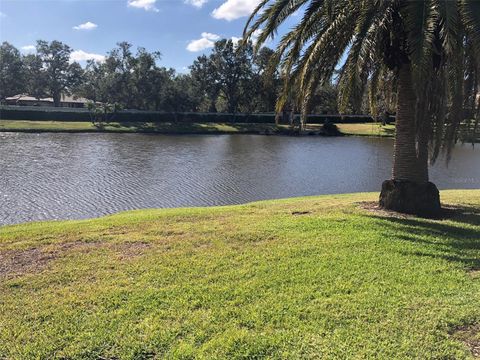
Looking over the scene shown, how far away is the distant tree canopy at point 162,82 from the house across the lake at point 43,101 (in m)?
1.82

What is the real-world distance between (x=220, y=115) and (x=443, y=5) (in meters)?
66.8

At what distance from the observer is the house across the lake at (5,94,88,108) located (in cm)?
7891

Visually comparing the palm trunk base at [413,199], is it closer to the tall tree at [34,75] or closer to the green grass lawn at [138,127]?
the green grass lawn at [138,127]

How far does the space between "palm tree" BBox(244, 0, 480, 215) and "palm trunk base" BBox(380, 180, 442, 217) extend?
0.02 metres

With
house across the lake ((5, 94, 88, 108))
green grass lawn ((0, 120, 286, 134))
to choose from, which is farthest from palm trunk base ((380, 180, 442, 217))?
house across the lake ((5, 94, 88, 108))

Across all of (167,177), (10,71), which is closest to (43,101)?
(10,71)

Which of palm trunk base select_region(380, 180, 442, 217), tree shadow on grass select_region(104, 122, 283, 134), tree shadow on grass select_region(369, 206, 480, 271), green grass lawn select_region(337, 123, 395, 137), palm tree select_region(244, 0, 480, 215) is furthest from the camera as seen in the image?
tree shadow on grass select_region(104, 122, 283, 134)

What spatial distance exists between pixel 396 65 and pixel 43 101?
87017 millimetres

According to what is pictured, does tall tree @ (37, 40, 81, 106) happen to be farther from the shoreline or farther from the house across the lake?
the shoreline

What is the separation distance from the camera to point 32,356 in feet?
11.0

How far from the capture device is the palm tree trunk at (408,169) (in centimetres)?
894

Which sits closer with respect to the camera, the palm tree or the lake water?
the palm tree

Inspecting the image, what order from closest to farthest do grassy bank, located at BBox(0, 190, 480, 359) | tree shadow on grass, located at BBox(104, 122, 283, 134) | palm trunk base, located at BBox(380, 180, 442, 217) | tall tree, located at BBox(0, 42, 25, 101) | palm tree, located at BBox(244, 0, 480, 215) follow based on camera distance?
grassy bank, located at BBox(0, 190, 480, 359) → palm tree, located at BBox(244, 0, 480, 215) → palm trunk base, located at BBox(380, 180, 442, 217) → tree shadow on grass, located at BBox(104, 122, 283, 134) → tall tree, located at BBox(0, 42, 25, 101)

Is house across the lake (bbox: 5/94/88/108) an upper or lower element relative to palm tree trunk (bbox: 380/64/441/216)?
upper
